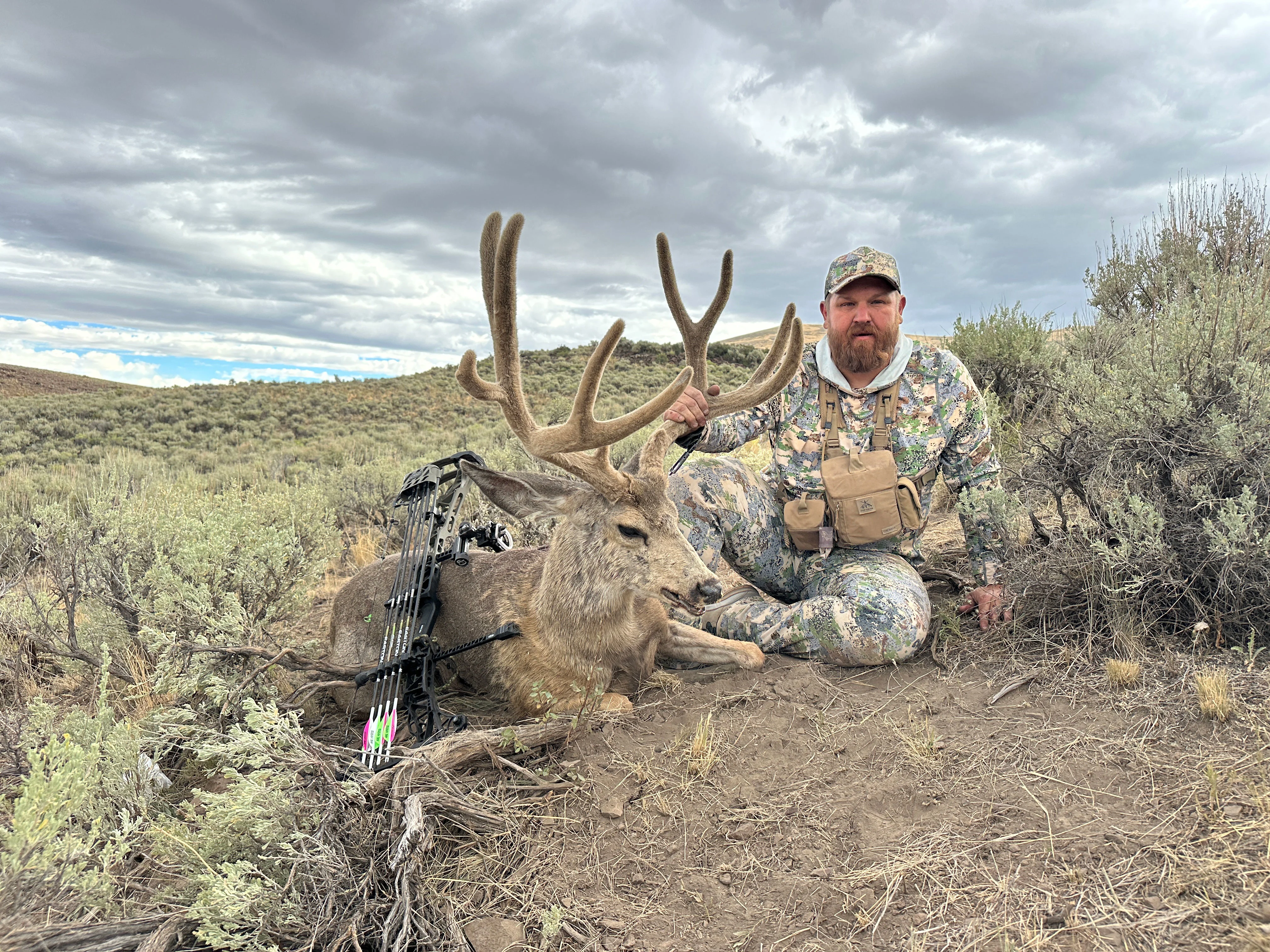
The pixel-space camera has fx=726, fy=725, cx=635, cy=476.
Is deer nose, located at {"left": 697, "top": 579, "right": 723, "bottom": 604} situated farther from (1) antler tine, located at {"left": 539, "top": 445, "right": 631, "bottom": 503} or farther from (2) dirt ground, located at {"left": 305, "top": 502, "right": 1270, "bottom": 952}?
A: (1) antler tine, located at {"left": 539, "top": 445, "right": 631, "bottom": 503}

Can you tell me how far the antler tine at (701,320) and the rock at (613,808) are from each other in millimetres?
2599

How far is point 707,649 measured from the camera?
4.22 meters

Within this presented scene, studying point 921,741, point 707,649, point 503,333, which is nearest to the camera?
point 921,741

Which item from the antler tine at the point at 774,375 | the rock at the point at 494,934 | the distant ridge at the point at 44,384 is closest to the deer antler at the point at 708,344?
the antler tine at the point at 774,375

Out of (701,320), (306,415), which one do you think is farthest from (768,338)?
(701,320)

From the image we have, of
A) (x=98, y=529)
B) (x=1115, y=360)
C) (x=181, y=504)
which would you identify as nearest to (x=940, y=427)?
(x=1115, y=360)

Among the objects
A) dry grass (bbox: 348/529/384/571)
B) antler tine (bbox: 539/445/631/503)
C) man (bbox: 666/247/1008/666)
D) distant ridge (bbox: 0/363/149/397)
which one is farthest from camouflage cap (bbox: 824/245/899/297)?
distant ridge (bbox: 0/363/149/397)

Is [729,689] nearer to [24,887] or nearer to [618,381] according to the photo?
[24,887]

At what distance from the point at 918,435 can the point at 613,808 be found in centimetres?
304

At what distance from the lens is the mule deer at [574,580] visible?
373cm

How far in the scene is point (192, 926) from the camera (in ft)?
7.27

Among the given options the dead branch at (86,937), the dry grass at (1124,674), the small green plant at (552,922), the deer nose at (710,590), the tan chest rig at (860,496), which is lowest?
the small green plant at (552,922)

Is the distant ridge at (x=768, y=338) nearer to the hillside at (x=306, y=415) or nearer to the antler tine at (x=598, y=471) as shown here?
the hillside at (x=306, y=415)

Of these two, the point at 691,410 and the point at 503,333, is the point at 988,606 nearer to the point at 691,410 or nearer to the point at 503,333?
the point at 691,410
